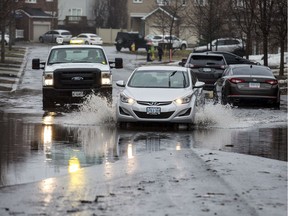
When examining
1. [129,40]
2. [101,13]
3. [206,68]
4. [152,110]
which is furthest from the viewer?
[101,13]

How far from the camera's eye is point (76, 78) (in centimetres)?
2209

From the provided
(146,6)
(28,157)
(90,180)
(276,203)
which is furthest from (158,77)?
(146,6)

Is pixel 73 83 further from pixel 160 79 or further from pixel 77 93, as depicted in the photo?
pixel 160 79

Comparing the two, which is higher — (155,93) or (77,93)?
(155,93)

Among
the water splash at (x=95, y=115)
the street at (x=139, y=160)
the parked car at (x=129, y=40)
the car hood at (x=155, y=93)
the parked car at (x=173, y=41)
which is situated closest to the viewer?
the street at (x=139, y=160)

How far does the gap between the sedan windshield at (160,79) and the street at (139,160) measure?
90cm

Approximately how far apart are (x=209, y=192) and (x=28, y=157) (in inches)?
162

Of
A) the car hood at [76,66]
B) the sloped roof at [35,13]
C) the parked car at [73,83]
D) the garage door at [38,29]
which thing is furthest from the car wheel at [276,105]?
the garage door at [38,29]

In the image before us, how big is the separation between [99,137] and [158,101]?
1851mm

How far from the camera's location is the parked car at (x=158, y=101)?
1675cm

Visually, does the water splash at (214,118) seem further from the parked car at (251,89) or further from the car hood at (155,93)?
the parked car at (251,89)

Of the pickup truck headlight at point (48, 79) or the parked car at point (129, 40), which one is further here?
the parked car at point (129, 40)

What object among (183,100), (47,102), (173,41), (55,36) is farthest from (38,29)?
(183,100)

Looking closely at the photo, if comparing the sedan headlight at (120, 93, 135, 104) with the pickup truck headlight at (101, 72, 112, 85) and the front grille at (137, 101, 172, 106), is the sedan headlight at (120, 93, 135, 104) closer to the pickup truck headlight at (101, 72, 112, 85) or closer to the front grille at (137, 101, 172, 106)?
the front grille at (137, 101, 172, 106)
